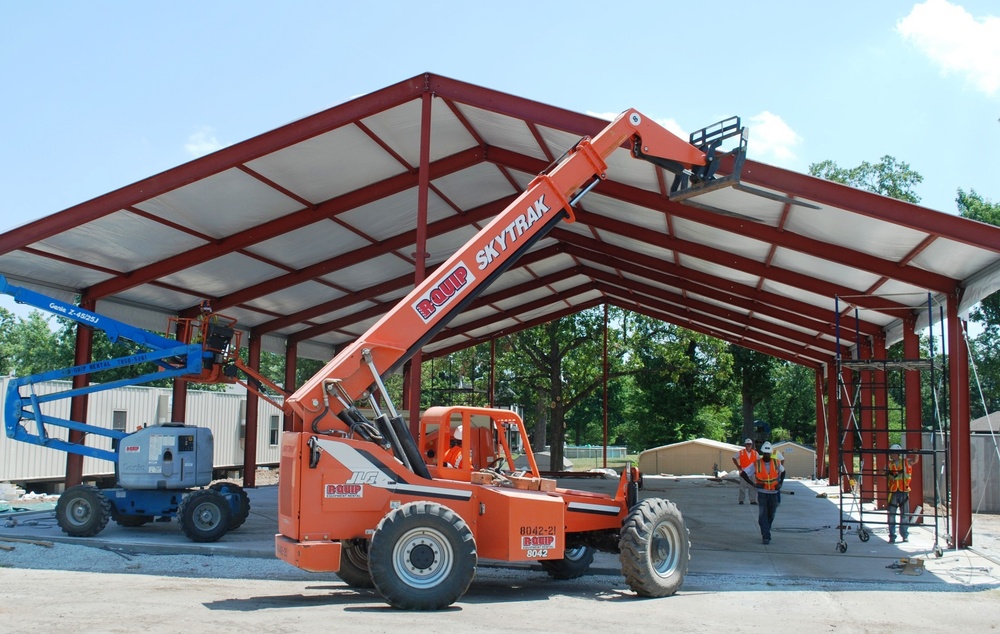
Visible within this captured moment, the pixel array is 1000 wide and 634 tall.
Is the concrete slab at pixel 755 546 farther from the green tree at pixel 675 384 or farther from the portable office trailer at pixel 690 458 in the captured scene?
the green tree at pixel 675 384

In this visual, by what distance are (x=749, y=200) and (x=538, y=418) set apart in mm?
28481

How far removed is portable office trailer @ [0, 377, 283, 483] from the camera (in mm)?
24328

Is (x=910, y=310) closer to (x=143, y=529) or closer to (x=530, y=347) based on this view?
(x=143, y=529)

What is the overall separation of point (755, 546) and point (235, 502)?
9.13 metres

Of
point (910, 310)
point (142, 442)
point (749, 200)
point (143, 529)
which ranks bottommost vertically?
point (143, 529)

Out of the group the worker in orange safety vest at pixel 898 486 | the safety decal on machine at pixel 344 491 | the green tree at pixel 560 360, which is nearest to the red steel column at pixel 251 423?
the green tree at pixel 560 360

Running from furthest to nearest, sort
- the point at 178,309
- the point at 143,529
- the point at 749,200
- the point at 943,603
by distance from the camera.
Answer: the point at 178,309 → the point at 143,529 → the point at 749,200 → the point at 943,603

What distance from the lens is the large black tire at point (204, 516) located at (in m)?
14.1

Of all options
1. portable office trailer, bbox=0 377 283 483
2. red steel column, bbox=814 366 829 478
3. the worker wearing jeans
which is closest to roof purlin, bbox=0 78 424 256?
portable office trailer, bbox=0 377 283 483

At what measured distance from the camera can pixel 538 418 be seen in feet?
137

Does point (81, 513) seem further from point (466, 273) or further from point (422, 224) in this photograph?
point (466, 273)

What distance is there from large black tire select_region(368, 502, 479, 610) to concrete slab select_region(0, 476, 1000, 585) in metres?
3.53

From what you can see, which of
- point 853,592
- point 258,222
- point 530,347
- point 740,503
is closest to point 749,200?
point 853,592

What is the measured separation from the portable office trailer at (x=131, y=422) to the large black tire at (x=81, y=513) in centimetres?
498
